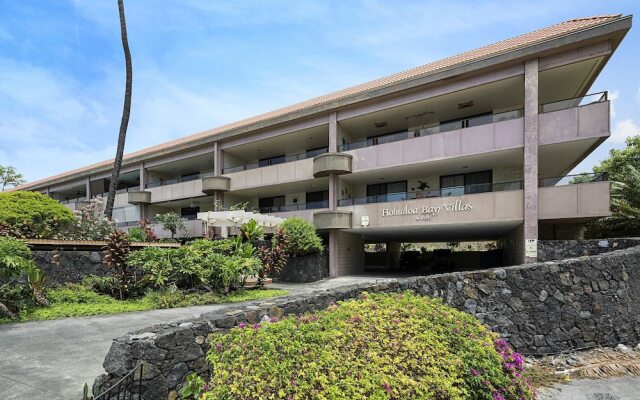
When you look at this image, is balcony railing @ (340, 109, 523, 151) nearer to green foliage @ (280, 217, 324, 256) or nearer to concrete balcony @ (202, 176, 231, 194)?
green foliage @ (280, 217, 324, 256)

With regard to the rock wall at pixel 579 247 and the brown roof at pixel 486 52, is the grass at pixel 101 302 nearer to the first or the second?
the rock wall at pixel 579 247

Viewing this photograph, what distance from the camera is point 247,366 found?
3.49 metres

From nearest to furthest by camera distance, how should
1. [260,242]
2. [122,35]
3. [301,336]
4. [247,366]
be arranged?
[247,366] < [301,336] < [260,242] < [122,35]

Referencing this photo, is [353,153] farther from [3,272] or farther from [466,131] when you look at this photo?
[3,272]

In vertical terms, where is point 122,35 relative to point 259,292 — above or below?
above

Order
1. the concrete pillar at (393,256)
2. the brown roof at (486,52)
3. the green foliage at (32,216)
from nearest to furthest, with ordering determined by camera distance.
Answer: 1. the green foliage at (32,216)
2. the brown roof at (486,52)
3. the concrete pillar at (393,256)

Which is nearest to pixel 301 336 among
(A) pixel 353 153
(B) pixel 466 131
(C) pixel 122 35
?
(B) pixel 466 131

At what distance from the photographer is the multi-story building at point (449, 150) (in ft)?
49.7

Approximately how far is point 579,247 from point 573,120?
553 centimetres

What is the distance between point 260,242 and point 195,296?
7802 mm

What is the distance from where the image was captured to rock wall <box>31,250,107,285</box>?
475 inches

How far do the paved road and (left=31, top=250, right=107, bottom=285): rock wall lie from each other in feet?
48.3

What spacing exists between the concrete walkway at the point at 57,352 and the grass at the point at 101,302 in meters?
0.60

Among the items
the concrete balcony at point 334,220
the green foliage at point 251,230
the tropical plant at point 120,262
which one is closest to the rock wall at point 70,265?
the tropical plant at point 120,262
